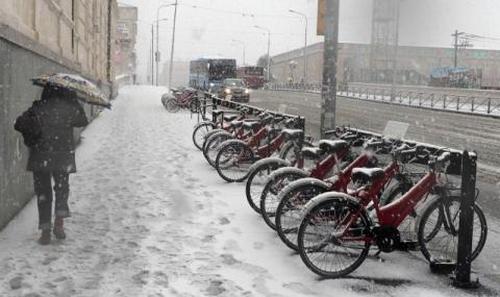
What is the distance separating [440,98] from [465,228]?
36.1m

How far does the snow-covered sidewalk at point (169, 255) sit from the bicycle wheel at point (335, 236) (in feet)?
0.44

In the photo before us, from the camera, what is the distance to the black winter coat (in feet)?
19.6

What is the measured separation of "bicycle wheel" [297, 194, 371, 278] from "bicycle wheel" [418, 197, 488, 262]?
618 mm

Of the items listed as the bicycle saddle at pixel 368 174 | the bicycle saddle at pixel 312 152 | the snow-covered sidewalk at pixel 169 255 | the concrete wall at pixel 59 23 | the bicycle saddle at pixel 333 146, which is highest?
the concrete wall at pixel 59 23

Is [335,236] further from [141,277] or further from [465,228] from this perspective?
[141,277]

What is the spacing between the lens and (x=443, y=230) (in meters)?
5.60

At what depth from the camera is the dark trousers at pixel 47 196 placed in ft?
19.9

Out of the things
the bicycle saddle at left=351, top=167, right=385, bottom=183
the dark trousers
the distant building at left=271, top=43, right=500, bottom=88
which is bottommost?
the dark trousers

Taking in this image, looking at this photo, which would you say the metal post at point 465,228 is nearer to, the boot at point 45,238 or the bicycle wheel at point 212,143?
the boot at point 45,238

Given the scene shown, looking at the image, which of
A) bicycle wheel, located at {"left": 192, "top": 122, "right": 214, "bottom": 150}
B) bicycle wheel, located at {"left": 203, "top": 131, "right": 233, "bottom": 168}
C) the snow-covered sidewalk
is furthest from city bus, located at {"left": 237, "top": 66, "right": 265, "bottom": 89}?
the snow-covered sidewalk

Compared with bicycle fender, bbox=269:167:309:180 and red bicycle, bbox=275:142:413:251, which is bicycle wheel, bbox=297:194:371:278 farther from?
bicycle fender, bbox=269:167:309:180

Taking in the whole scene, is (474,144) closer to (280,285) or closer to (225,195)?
(225,195)

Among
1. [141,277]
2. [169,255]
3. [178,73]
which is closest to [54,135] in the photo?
[169,255]

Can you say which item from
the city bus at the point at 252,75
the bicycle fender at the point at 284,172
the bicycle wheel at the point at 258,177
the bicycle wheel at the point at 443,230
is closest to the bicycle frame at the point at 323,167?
the bicycle fender at the point at 284,172
